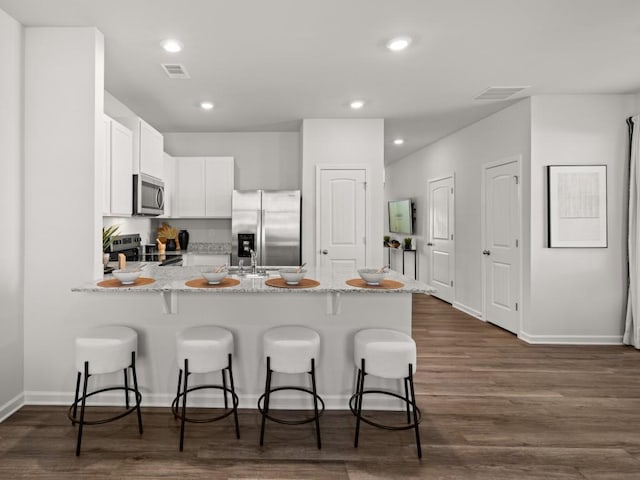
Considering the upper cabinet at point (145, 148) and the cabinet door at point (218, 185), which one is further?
the cabinet door at point (218, 185)

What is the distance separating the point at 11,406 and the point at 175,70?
110 inches

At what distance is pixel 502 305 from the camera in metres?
4.77

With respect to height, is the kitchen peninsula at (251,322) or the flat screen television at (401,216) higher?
the flat screen television at (401,216)

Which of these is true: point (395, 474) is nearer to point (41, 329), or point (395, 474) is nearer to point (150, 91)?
point (41, 329)

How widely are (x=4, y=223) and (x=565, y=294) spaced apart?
497 centimetres

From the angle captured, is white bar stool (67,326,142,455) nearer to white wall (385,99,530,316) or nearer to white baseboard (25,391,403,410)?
white baseboard (25,391,403,410)

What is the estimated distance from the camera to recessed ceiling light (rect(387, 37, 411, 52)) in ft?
9.44

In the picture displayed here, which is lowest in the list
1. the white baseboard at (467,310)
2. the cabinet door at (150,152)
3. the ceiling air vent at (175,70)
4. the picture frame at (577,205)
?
the white baseboard at (467,310)

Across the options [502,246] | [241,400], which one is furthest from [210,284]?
[502,246]

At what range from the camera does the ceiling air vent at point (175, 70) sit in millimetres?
3342

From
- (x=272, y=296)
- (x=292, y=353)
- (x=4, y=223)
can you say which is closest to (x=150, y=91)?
(x=4, y=223)

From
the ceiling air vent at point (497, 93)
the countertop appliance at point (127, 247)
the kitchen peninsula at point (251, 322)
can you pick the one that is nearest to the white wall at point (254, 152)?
the countertop appliance at point (127, 247)

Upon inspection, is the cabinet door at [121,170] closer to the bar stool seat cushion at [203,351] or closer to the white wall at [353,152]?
the bar stool seat cushion at [203,351]

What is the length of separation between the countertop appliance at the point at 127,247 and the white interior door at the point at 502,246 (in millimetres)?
4289
